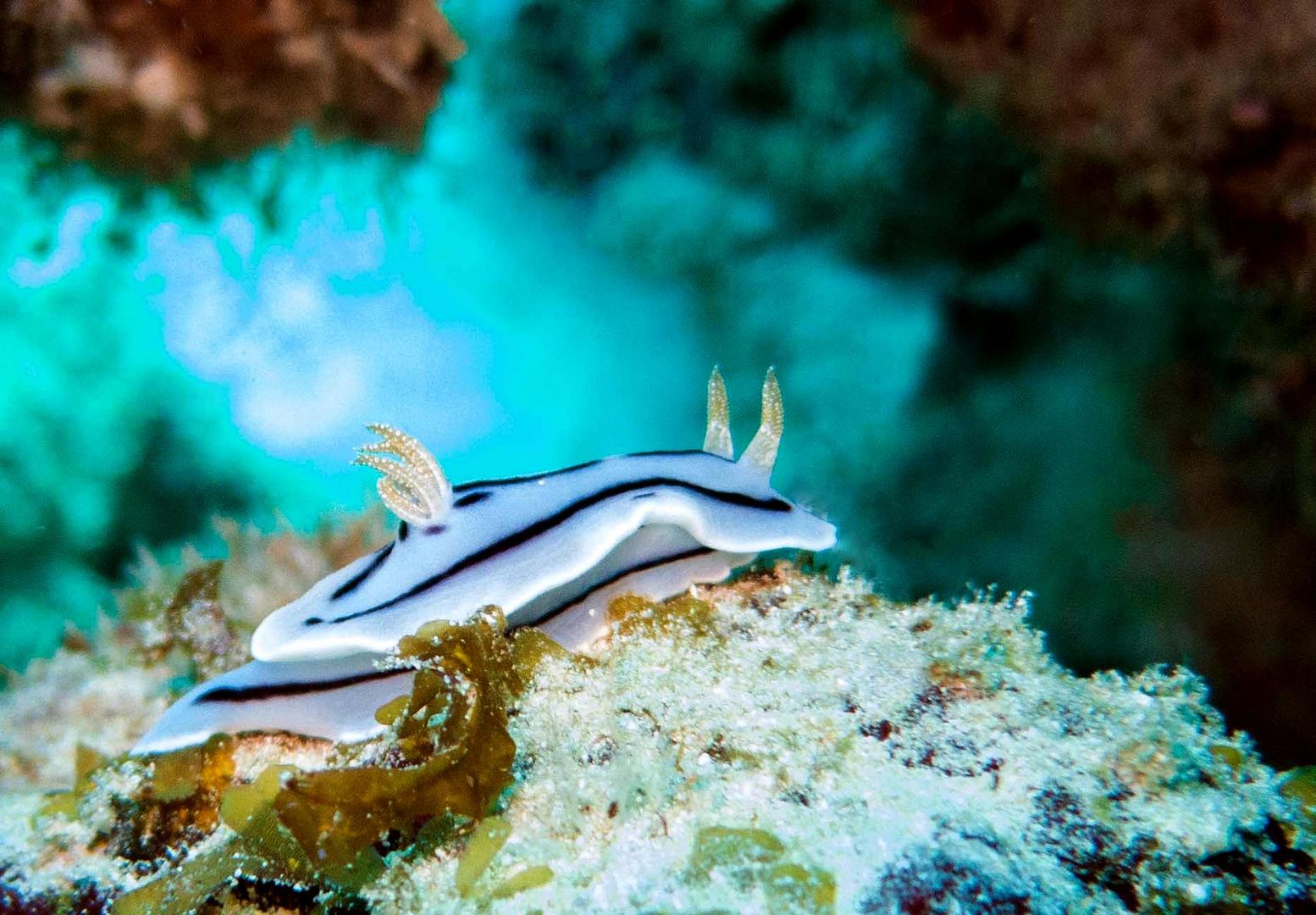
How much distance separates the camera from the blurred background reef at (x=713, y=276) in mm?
3635

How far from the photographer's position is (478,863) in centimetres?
117

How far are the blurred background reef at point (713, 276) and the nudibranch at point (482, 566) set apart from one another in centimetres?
130

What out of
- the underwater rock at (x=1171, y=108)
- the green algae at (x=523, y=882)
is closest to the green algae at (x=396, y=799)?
the green algae at (x=523, y=882)

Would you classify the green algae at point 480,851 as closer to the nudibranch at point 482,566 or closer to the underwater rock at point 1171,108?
the nudibranch at point 482,566

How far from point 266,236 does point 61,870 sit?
538 cm

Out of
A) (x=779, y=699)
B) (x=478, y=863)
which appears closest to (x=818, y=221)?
(x=779, y=699)

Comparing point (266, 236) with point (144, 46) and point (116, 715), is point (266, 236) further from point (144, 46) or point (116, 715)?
point (116, 715)

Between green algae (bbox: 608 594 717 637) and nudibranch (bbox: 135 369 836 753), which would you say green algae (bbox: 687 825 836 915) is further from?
nudibranch (bbox: 135 369 836 753)

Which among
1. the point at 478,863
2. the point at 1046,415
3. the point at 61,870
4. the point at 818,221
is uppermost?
the point at 818,221

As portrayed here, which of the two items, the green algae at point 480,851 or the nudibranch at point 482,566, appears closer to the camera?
the green algae at point 480,851

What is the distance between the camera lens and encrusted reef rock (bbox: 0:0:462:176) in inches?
141

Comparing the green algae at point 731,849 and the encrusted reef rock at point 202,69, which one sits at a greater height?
the encrusted reef rock at point 202,69

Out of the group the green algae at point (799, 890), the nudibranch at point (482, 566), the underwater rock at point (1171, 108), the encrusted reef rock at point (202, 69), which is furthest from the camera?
the encrusted reef rock at point (202, 69)

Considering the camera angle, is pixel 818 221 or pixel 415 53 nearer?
pixel 415 53
